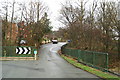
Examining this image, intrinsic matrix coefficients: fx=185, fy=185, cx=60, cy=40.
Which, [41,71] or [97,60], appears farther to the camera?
[97,60]

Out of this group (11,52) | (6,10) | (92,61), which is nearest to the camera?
(92,61)

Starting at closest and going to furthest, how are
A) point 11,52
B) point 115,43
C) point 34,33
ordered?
point 115,43 → point 11,52 → point 34,33

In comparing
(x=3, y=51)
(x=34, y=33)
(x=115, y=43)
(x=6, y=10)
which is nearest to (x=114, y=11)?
(x=115, y=43)

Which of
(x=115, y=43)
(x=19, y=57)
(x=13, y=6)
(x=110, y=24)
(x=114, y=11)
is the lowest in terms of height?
(x=19, y=57)

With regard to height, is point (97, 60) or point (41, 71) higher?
point (97, 60)

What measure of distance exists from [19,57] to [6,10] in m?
12.0

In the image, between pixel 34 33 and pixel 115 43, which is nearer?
pixel 115 43

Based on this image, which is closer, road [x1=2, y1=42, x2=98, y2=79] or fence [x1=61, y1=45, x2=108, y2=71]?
road [x1=2, y1=42, x2=98, y2=79]

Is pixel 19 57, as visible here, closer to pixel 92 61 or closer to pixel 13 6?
pixel 92 61

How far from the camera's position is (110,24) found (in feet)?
77.1

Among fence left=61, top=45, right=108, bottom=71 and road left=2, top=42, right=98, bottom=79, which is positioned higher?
fence left=61, top=45, right=108, bottom=71

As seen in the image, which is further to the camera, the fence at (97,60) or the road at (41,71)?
the fence at (97,60)

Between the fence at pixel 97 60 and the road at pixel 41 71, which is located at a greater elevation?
the fence at pixel 97 60

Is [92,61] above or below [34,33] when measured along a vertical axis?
below
